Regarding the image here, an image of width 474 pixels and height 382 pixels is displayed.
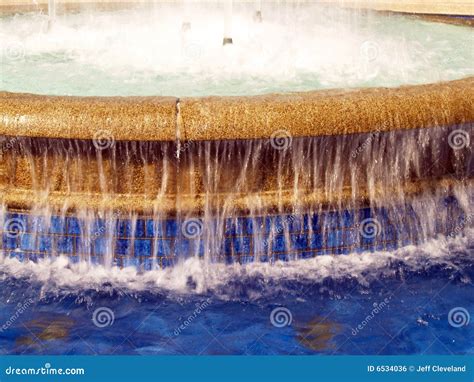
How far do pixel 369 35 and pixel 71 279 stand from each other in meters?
5.27

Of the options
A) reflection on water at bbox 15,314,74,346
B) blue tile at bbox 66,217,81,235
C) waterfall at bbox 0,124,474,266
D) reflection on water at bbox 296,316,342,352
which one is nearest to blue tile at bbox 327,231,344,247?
waterfall at bbox 0,124,474,266

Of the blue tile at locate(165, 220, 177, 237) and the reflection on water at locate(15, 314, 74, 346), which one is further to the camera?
the blue tile at locate(165, 220, 177, 237)

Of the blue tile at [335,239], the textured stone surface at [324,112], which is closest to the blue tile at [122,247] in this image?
the textured stone surface at [324,112]

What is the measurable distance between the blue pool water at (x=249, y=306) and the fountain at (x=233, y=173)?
0.43ft

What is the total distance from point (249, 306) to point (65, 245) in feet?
4.27

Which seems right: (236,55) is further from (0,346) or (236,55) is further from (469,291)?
(0,346)

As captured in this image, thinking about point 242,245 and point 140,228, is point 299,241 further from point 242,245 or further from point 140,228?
point 140,228

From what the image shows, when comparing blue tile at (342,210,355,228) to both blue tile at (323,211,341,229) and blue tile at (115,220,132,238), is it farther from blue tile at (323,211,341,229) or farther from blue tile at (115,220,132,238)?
blue tile at (115,220,132,238)

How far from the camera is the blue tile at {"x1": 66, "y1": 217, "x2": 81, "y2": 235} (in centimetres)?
504

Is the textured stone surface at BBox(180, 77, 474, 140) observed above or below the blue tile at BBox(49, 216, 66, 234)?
above

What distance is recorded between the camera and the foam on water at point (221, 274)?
16.1ft

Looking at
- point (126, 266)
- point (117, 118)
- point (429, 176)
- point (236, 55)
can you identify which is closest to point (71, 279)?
point (126, 266)

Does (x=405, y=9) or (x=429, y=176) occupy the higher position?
(x=405, y=9)

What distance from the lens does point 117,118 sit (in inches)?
181
